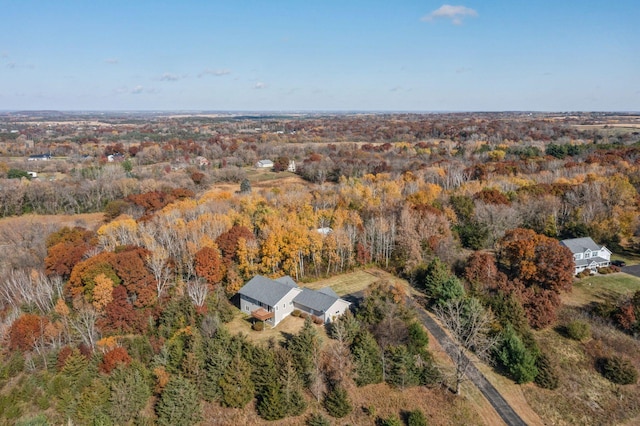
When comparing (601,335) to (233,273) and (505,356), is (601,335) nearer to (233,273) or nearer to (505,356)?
(505,356)

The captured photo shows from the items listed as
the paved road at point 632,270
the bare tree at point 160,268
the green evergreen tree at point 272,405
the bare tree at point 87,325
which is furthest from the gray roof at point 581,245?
the bare tree at point 87,325

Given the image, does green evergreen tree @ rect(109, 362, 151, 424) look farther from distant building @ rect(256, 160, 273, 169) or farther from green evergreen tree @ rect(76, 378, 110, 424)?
distant building @ rect(256, 160, 273, 169)

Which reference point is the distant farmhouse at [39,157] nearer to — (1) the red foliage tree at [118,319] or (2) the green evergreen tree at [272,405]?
(1) the red foliage tree at [118,319]

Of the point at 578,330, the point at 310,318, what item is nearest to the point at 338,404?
the point at 310,318

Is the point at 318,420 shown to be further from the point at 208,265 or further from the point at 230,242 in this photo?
the point at 230,242

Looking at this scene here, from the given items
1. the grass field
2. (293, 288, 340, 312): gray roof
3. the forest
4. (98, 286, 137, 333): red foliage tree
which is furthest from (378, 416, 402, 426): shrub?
the grass field
